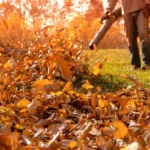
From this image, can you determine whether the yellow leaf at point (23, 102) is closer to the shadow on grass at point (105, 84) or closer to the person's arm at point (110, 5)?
the shadow on grass at point (105, 84)

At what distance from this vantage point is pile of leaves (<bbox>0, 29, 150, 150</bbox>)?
1.63 meters

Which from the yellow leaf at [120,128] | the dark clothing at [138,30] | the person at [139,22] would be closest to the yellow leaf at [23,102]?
the yellow leaf at [120,128]

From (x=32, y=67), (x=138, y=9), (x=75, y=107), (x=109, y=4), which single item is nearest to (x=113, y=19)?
(x=109, y=4)

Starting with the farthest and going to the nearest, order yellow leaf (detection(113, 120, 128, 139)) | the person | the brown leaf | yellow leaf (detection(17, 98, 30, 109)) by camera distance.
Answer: the person → yellow leaf (detection(17, 98, 30, 109)) → the brown leaf → yellow leaf (detection(113, 120, 128, 139))

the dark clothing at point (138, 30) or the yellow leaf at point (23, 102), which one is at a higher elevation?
the dark clothing at point (138, 30)

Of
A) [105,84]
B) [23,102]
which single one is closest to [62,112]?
[23,102]

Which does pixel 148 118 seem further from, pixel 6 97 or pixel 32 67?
pixel 32 67

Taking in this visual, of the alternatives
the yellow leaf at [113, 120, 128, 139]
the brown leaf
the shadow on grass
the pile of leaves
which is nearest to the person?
the shadow on grass

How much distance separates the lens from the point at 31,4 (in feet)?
114

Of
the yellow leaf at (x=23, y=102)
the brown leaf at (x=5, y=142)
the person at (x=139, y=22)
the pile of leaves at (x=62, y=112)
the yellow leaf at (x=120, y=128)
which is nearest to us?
the yellow leaf at (x=120, y=128)

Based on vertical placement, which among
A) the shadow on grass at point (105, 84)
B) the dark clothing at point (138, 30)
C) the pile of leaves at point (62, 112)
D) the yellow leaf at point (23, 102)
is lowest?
the shadow on grass at point (105, 84)

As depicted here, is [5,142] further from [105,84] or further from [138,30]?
[138,30]

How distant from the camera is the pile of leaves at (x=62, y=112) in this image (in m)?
1.63

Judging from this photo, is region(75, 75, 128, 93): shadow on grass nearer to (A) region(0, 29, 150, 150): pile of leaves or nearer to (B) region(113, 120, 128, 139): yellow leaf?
(A) region(0, 29, 150, 150): pile of leaves
